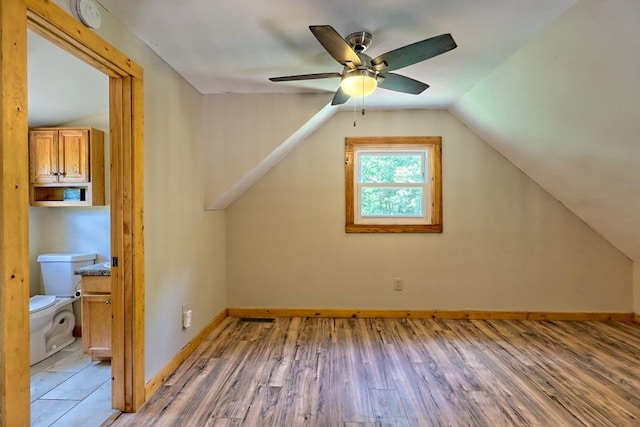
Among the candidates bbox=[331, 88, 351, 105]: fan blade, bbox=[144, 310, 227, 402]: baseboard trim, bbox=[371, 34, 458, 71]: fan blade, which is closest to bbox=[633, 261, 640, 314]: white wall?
bbox=[371, 34, 458, 71]: fan blade

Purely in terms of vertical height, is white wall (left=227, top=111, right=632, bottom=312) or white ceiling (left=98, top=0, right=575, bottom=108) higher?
white ceiling (left=98, top=0, right=575, bottom=108)

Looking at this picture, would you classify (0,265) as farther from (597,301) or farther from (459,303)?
(597,301)

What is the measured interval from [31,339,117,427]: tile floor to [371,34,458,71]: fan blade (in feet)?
8.50

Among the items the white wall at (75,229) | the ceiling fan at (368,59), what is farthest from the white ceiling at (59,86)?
the ceiling fan at (368,59)

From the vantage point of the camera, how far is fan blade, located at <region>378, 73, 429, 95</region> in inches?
80.9

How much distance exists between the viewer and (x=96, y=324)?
8.01 feet

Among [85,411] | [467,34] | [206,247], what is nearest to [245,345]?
[206,247]

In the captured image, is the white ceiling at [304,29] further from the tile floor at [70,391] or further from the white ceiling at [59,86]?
the tile floor at [70,391]

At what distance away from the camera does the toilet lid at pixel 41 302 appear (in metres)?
2.54

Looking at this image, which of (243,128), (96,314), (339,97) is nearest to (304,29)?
(339,97)

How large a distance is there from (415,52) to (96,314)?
282 centimetres

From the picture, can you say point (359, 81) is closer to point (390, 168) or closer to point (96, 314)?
point (390, 168)

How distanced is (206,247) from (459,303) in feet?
8.89

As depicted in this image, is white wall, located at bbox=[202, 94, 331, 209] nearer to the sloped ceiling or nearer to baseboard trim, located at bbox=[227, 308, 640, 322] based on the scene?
baseboard trim, located at bbox=[227, 308, 640, 322]
